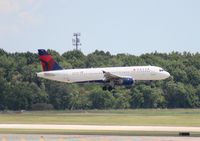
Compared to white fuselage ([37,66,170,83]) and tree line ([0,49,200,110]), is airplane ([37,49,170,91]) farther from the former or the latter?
tree line ([0,49,200,110])

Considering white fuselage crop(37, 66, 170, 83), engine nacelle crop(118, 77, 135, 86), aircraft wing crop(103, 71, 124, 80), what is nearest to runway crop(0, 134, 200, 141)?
engine nacelle crop(118, 77, 135, 86)

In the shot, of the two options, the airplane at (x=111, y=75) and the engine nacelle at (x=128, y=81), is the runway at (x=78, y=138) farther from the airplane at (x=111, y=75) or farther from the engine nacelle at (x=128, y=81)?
the airplane at (x=111, y=75)

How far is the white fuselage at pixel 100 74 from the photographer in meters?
128

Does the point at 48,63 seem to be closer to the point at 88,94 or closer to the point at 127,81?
the point at 127,81


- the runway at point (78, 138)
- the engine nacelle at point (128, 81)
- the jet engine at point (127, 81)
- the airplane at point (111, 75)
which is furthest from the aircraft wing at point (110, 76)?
the runway at point (78, 138)

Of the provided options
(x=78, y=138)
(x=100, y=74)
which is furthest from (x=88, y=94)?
(x=78, y=138)

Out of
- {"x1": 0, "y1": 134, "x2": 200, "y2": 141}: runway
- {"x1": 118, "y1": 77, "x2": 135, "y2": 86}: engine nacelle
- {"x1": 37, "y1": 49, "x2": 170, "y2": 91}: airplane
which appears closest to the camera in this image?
{"x1": 0, "y1": 134, "x2": 200, "y2": 141}: runway

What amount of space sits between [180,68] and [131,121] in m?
97.9

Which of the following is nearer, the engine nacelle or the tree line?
the engine nacelle

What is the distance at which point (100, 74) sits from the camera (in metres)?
132

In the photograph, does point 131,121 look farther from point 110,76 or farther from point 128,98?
point 128,98

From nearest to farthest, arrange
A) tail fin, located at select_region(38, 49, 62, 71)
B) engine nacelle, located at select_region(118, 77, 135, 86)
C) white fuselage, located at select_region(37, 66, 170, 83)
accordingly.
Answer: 1. engine nacelle, located at select_region(118, 77, 135, 86)
2. white fuselage, located at select_region(37, 66, 170, 83)
3. tail fin, located at select_region(38, 49, 62, 71)

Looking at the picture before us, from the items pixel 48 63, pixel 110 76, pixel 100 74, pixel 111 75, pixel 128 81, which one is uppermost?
pixel 48 63

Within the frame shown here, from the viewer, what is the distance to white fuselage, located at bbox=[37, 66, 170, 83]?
421 ft
